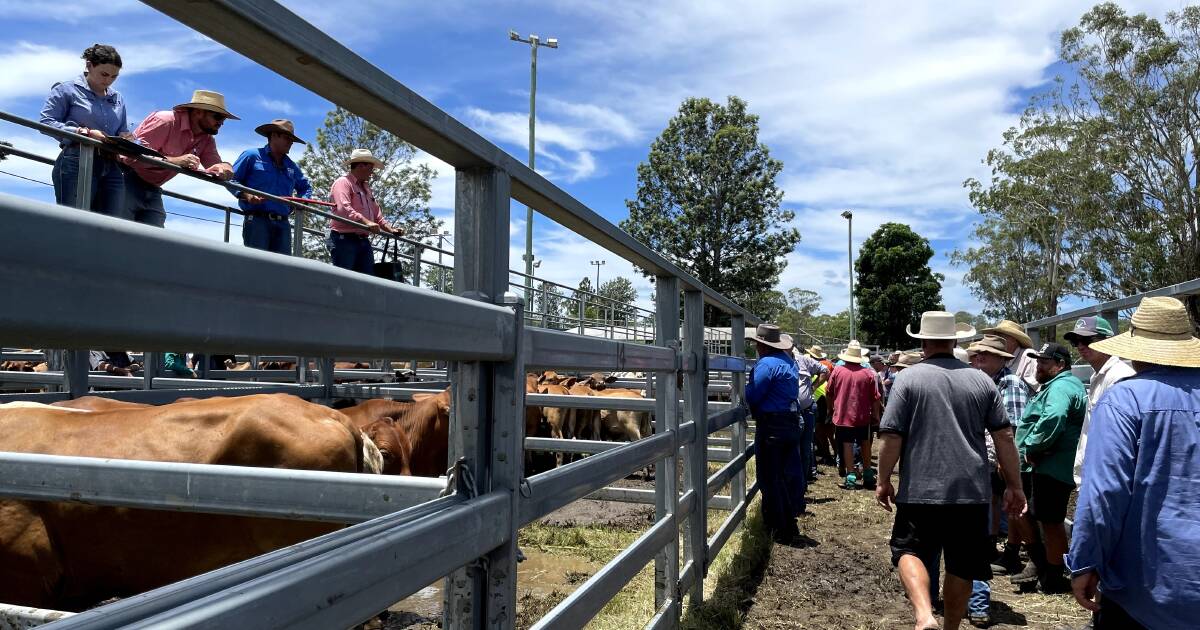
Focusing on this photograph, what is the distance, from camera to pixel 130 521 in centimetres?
407

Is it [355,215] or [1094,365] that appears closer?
[1094,365]

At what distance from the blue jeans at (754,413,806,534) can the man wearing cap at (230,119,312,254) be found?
4693mm

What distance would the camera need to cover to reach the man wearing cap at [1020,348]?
307 inches

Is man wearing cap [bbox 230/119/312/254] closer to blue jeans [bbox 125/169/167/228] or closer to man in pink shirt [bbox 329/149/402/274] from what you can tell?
man in pink shirt [bbox 329/149/402/274]

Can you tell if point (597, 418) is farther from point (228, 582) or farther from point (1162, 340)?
point (228, 582)

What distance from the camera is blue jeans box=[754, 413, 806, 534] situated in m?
7.59

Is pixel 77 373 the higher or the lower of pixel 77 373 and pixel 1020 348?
the lower

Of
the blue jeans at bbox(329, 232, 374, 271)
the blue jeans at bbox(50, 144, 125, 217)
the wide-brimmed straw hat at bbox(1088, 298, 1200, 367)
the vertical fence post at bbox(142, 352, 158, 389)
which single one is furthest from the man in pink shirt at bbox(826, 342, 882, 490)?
the blue jeans at bbox(50, 144, 125, 217)

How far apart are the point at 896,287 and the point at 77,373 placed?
53122mm

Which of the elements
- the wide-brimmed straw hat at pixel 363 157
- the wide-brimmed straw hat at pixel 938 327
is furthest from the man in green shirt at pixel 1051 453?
the wide-brimmed straw hat at pixel 363 157

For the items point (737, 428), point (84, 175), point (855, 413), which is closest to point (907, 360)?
point (855, 413)

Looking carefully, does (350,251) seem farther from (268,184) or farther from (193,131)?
(193,131)

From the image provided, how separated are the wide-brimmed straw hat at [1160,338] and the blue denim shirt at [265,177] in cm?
547

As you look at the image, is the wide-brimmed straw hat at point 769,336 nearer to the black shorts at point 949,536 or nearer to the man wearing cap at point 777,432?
the man wearing cap at point 777,432
